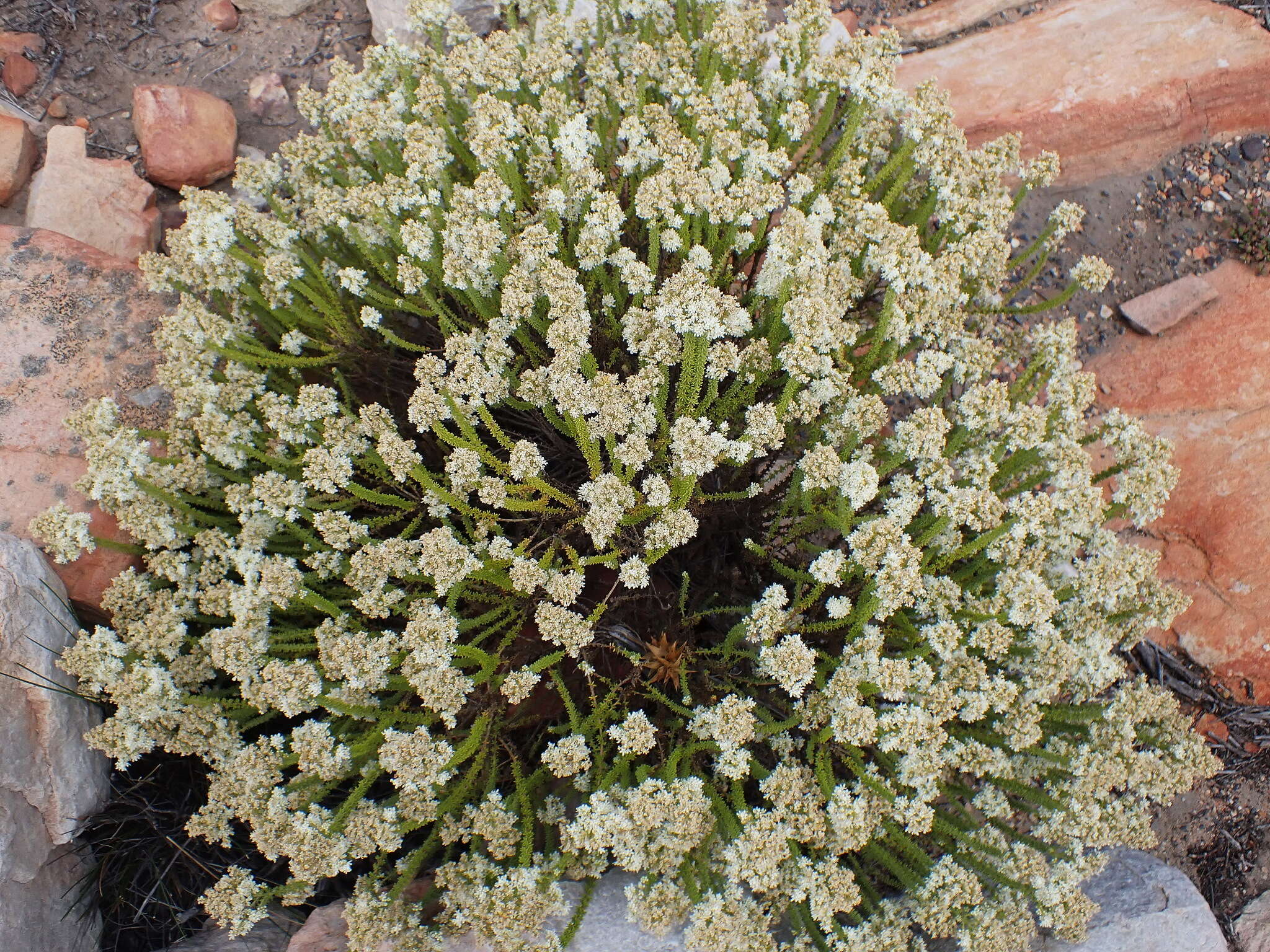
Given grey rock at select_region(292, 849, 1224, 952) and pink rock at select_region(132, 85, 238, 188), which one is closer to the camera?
grey rock at select_region(292, 849, 1224, 952)

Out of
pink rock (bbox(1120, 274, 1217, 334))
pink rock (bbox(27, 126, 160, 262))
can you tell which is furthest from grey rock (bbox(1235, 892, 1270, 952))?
pink rock (bbox(27, 126, 160, 262))

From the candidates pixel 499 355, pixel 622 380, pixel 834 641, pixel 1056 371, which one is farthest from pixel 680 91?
pixel 834 641

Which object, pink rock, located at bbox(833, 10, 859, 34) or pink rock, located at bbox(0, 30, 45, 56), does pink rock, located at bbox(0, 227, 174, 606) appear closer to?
pink rock, located at bbox(0, 30, 45, 56)

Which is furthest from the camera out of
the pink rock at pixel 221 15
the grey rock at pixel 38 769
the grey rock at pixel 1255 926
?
the pink rock at pixel 221 15

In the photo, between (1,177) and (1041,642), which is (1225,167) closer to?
(1041,642)

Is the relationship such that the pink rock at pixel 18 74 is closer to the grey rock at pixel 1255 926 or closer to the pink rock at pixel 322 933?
the pink rock at pixel 322 933

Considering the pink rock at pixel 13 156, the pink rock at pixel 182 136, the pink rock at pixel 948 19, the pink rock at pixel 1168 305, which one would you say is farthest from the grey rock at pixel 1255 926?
the pink rock at pixel 13 156

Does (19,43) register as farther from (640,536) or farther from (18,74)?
(640,536)
